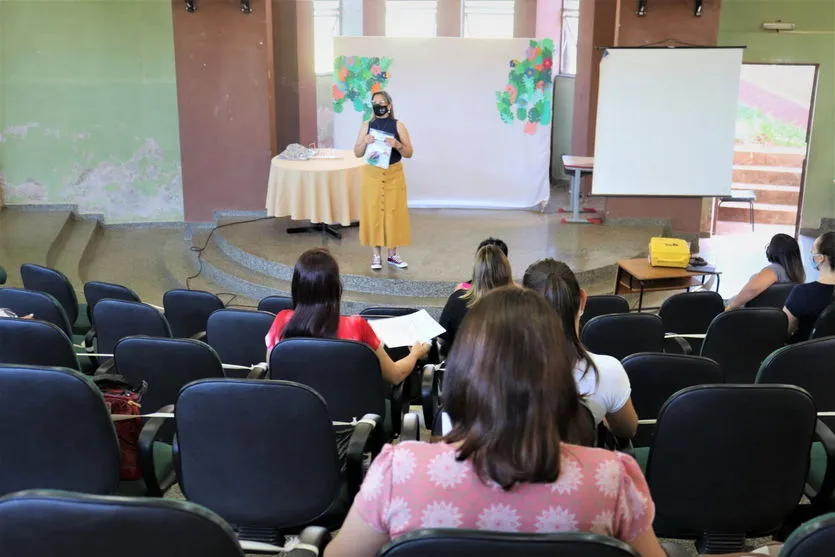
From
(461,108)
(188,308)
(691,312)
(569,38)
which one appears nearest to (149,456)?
(188,308)

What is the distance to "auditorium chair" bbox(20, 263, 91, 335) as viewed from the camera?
4109 mm

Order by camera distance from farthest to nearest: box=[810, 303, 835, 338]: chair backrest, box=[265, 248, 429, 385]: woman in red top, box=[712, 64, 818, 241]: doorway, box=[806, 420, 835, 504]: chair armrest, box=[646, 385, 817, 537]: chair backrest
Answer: box=[712, 64, 818, 241]: doorway, box=[810, 303, 835, 338]: chair backrest, box=[265, 248, 429, 385]: woman in red top, box=[806, 420, 835, 504]: chair armrest, box=[646, 385, 817, 537]: chair backrest

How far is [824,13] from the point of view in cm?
822

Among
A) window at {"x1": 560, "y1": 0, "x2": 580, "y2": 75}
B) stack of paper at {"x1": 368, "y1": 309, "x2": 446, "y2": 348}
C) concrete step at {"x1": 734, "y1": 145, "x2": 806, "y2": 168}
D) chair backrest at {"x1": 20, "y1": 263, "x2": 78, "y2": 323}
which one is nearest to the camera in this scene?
stack of paper at {"x1": 368, "y1": 309, "x2": 446, "y2": 348}

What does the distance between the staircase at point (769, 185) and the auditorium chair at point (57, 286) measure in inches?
312

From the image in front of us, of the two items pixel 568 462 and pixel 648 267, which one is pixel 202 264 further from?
pixel 568 462

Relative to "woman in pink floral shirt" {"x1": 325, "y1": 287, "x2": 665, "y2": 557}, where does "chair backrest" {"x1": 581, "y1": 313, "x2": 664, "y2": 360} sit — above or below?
below

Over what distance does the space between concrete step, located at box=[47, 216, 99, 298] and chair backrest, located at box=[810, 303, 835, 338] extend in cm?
527

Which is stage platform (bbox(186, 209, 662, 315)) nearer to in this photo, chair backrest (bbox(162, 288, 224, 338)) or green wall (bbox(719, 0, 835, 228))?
chair backrest (bbox(162, 288, 224, 338))

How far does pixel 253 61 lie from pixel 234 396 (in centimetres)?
639

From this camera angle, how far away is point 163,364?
8.72 ft

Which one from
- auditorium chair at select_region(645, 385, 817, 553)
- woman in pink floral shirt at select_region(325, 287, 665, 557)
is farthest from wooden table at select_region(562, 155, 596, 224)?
woman in pink floral shirt at select_region(325, 287, 665, 557)

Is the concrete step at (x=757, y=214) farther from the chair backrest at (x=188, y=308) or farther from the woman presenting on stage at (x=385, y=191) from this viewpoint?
the chair backrest at (x=188, y=308)

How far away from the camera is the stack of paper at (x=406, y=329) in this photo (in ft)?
10.7
